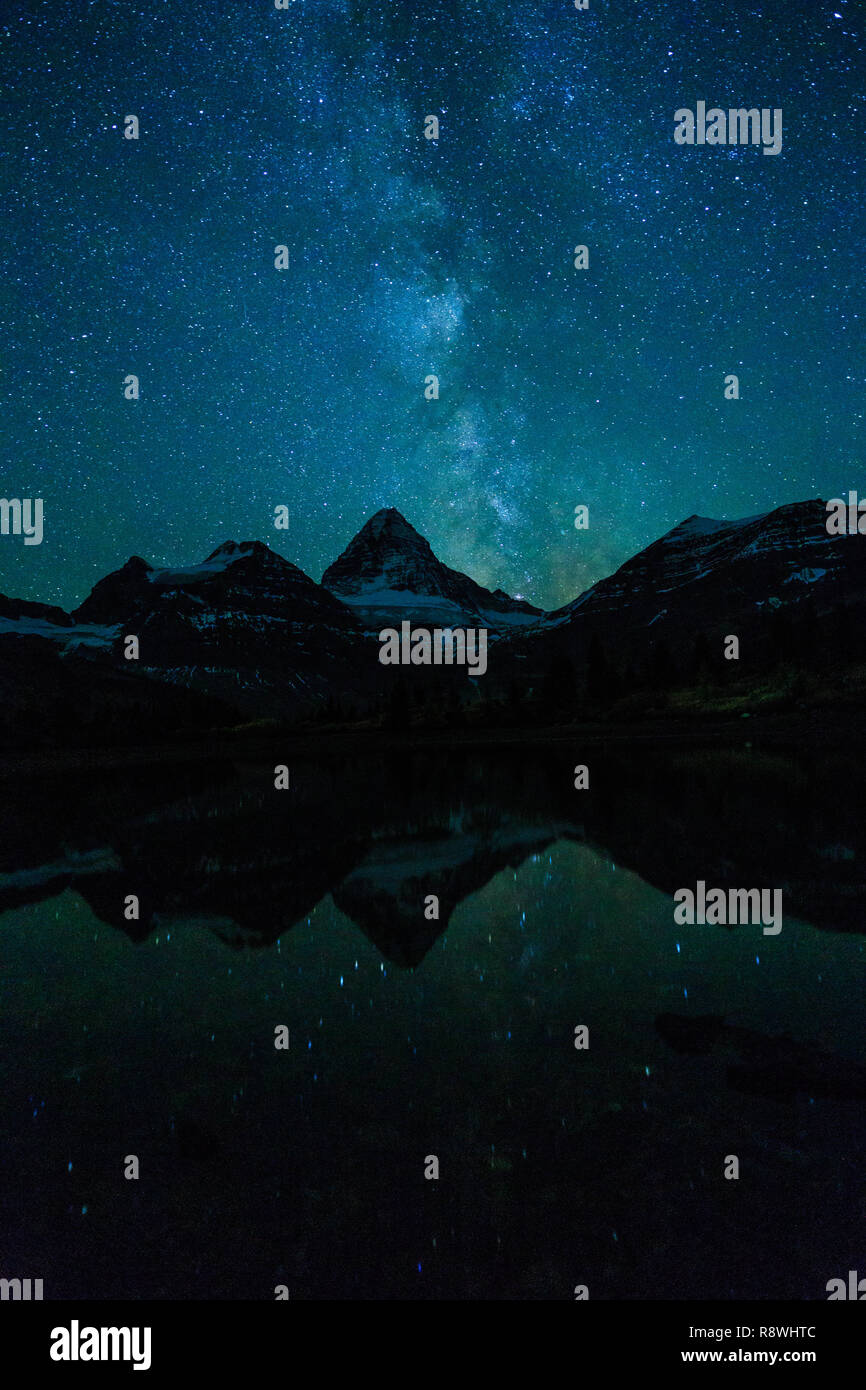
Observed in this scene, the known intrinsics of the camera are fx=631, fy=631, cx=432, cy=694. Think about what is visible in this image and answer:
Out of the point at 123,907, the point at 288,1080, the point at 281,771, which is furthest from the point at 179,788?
the point at 288,1080

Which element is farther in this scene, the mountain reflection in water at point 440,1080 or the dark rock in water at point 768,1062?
the dark rock in water at point 768,1062

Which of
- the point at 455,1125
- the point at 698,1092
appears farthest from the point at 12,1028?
the point at 698,1092

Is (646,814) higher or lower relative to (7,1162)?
higher

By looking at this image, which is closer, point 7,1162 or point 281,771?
point 7,1162

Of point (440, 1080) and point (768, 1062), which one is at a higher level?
point (768, 1062)

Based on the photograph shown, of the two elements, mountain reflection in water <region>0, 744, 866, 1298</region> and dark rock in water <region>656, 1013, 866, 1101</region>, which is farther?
dark rock in water <region>656, 1013, 866, 1101</region>

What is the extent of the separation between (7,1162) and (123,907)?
32.2 feet

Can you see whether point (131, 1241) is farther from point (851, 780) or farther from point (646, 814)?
point (851, 780)

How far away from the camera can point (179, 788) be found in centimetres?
5219

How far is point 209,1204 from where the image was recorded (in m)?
6.23
